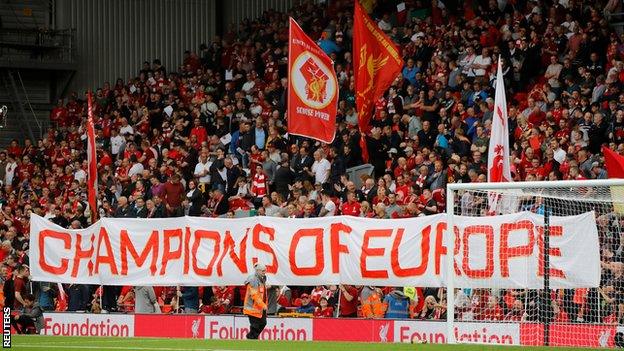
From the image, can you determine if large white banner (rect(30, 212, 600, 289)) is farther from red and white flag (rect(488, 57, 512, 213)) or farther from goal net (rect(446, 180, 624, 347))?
red and white flag (rect(488, 57, 512, 213))

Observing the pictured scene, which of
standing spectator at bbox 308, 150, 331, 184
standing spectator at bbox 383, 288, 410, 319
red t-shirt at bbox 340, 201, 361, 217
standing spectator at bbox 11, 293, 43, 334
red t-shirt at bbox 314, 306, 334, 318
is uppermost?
standing spectator at bbox 308, 150, 331, 184

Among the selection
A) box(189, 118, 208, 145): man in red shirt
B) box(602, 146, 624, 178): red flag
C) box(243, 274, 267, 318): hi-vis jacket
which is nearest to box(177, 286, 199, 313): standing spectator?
box(243, 274, 267, 318): hi-vis jacket

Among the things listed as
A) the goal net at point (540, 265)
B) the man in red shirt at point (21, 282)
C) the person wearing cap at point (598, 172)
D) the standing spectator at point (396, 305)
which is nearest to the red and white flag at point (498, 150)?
the goal net at point (540, 265)

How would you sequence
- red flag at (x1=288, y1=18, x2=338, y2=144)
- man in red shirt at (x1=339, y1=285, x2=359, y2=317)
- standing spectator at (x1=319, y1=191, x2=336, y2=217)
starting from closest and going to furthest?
1. man in red shirt at (x1=339, y1=285, x2=359, y2=317)
2. red flag at (x1=288, y1=18, x2=338, y2=144)
3. standing spectator at (x1=319, y1=191, x2=336, y2=217)

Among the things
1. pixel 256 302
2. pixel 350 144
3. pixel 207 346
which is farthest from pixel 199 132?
pixel 207 346

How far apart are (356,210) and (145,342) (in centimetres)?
545

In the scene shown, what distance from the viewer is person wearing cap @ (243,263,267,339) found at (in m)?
20.0

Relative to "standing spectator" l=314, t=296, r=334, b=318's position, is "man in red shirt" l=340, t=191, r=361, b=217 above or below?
above

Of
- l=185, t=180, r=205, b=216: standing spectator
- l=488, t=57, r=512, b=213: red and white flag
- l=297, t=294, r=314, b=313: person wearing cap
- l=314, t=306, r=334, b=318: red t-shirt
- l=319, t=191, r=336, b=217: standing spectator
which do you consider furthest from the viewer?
l=185, t=180, r=205, b=216: standing spectator

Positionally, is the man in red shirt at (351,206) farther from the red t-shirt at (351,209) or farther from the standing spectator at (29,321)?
the standing spectator at (29,321)

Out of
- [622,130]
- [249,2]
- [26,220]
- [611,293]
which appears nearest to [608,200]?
[611,293]

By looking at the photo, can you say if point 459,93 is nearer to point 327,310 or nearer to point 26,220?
point 327,310

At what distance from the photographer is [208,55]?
119 ft

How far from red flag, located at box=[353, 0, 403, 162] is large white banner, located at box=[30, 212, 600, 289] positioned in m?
2.86
